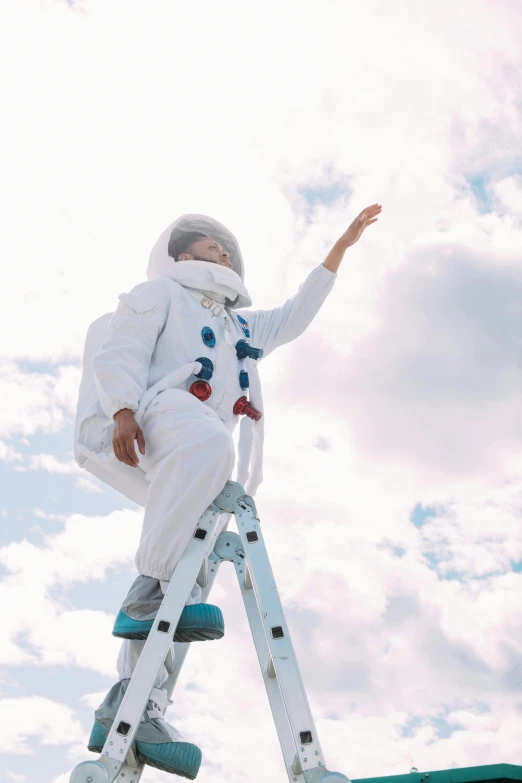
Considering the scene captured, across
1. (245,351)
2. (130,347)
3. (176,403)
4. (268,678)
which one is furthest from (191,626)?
(245,351)

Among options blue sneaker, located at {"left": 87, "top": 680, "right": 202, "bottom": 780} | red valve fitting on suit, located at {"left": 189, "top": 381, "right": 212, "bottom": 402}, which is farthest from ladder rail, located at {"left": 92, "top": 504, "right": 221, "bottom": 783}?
red valve fitting on suit, located at {"left": 189, "top": 381, "right": 212, "bottom": 402}

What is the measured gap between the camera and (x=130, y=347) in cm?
531

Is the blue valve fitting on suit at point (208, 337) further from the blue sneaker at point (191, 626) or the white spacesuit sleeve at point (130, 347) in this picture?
the blue sneaker at point (191, 626)

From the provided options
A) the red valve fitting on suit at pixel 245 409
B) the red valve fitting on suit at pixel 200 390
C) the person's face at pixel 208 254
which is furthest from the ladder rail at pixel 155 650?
the person's face at pixel 208 254

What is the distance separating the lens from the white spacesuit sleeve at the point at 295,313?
643cm

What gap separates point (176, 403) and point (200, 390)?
0.94 ft

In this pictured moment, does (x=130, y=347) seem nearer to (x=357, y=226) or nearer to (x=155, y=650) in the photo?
(x=155, y=650)

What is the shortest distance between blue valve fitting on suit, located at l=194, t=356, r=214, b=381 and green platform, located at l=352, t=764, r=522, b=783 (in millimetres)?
2623

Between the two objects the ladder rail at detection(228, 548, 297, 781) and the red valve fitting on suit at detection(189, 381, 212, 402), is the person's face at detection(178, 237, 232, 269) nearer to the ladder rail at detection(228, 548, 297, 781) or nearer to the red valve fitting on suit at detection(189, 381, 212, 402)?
the red valve fitting on suit at detection(189, 381, 212, 402)

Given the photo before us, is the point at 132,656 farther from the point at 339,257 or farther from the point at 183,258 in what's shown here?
the point at 339,257

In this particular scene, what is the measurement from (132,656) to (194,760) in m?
0.70

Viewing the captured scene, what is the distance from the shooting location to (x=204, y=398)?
5309mm

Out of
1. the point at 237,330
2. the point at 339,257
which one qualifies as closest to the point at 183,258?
the point at 237,330

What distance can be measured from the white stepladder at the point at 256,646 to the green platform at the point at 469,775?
1.28m
